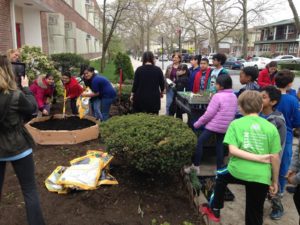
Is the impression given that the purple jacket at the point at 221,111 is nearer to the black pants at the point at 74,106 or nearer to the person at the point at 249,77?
the person at the point at 249,77

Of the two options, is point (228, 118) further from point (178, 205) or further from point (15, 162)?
point (15, 162)

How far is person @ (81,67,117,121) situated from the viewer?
6.47 meters

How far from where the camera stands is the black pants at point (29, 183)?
273cm

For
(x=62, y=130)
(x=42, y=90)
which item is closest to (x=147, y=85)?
(x=62, y=130)

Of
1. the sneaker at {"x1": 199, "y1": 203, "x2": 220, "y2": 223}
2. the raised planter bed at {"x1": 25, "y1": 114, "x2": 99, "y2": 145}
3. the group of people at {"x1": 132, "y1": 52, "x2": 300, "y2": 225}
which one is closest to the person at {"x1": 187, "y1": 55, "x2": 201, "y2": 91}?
the group of people at {"x1": 132, "y1": 52, "x2": 300, "y2": 225}

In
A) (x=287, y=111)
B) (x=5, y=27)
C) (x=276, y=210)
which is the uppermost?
(x=5, y=27)

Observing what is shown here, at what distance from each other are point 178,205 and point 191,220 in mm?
285

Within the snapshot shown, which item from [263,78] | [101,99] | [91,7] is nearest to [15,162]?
[101,99]

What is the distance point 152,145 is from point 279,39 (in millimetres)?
69325

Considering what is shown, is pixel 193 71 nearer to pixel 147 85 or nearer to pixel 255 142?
pixel 147 85

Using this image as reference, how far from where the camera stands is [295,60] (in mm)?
38594

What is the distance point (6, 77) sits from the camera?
2.58 m

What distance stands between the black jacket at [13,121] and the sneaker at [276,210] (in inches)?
111

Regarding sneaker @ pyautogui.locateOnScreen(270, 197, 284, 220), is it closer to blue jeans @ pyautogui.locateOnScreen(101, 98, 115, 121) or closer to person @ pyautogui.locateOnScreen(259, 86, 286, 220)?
person @ pyautogui.locateOnScreen(259, 86, 286, 220)
